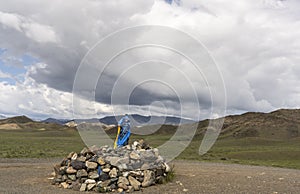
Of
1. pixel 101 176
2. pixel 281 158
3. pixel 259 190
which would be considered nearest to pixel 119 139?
pixel 101 176

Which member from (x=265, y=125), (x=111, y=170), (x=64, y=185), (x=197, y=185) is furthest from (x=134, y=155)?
(x=265, y=125)

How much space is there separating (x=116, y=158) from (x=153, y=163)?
1880mm

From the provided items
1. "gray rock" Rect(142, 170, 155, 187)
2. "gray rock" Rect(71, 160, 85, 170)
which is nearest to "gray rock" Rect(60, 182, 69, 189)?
"gray rock" Rect(71, 160, 85, 170)

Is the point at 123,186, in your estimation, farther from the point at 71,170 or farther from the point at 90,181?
the point at 71,170

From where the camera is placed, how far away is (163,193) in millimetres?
14781

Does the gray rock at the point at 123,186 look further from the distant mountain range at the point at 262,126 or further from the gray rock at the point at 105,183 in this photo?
the distant mountain range at the point at 262,126

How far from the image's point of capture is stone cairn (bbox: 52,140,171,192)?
16016 mm

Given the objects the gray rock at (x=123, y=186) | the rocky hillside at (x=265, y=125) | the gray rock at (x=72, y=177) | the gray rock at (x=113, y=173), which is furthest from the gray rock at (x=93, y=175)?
the rocky hillside at (x=265, y=125)

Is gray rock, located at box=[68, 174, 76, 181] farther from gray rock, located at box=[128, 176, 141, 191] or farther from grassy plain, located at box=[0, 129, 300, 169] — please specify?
grassy plain, located at box=[0, 129, 300, 169]

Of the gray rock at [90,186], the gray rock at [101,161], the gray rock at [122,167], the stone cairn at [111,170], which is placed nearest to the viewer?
the gray rock at [90,186]

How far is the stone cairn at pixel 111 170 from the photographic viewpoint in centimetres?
1602

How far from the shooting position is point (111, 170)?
1644 cm

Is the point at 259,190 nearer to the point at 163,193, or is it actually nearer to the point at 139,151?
the point at 163,193

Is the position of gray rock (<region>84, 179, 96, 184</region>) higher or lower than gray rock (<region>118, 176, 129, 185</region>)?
lower
